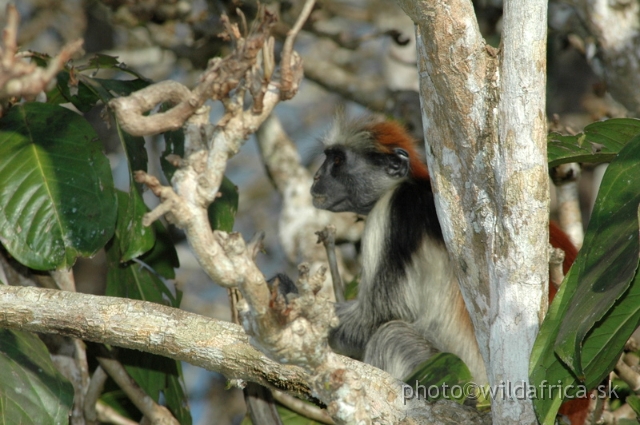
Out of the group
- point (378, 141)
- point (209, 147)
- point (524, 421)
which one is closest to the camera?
point (209, 147)

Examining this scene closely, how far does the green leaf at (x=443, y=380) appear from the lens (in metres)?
2.73

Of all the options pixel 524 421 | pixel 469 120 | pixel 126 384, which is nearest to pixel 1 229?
pixel 126 384

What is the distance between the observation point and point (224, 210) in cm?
377

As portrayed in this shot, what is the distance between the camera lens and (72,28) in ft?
24.7

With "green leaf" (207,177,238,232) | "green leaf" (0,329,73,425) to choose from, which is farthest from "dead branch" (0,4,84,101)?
"green leaf" (207,177,238,232)

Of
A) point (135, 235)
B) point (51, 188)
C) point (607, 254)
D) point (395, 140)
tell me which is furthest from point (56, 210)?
point (607, 254)

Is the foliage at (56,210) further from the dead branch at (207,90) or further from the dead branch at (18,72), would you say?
the dead branch at (18,72)

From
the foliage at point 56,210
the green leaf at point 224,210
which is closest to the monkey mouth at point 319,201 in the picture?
the green leaf at point 224,210

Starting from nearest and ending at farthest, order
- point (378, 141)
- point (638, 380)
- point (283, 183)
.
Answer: point (638, 380) → point (378, 141) → point (283, 183)

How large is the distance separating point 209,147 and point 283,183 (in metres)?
4.23

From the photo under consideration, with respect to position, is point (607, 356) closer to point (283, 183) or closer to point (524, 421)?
point (524, 421)

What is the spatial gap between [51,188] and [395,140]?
2.18 m

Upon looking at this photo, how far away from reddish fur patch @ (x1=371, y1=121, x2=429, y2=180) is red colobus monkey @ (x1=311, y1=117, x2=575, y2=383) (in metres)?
0.01

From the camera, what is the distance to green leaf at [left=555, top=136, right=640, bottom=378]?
2094mm
